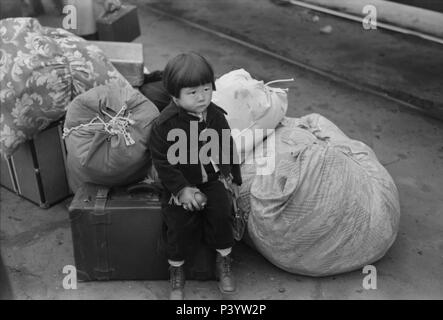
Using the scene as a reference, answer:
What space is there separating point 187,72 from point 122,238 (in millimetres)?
848

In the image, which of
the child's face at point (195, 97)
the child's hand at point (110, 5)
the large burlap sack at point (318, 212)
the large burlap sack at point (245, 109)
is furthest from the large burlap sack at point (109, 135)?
the child's hand at point (110, 5)

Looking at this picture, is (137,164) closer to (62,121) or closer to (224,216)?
(224,216)

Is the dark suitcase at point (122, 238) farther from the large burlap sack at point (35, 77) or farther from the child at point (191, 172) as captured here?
the large burlap sack at point (35, 77)

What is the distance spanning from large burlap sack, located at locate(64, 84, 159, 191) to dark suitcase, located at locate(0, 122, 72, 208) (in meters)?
0.37

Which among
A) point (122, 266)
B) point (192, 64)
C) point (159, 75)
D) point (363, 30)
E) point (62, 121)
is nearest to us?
point (192, 64)

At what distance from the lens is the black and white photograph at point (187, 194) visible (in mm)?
2748

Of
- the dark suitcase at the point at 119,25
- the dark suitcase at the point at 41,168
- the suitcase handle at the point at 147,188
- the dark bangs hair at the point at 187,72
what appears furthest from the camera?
the dark suitcase at the point at 119,25

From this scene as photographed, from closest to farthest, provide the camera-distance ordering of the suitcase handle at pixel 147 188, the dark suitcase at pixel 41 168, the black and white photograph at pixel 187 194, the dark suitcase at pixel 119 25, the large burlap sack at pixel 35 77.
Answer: the black and white photograph at pixel 187 194, the suitcase handle at pixel 147 188, the large burlap sack at pixel 35 77, the dark suitcase at pixel 41 168, the dark suitcase at pixel 119 25

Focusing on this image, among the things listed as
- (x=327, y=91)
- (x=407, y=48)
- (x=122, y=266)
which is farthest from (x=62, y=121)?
(x=407, y=48)

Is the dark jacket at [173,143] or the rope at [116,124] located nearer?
the dark jacket at [173,143]

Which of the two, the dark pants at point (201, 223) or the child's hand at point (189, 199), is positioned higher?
the child's hand at point (189, 199)

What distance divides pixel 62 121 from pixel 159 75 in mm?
663

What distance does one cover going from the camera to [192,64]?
2535 mm

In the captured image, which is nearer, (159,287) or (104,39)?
(159,287)
